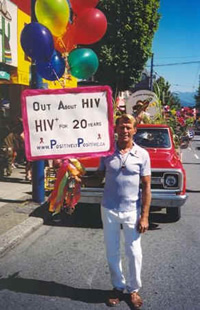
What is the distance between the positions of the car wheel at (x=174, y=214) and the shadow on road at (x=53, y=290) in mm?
2802

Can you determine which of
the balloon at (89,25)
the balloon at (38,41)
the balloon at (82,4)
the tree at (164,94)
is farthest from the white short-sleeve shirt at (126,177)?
the tree at (164,94)

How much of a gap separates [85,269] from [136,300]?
100 centimetres

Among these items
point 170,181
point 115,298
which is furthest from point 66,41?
point 115,298

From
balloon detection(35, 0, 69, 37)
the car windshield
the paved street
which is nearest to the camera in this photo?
the paved street

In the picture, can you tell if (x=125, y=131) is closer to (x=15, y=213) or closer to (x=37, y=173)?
(x=15, y=213)

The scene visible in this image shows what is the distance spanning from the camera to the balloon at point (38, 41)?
4.08 meters

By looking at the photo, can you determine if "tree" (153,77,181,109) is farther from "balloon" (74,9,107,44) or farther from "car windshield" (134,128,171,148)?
"balloon" (74,9,107,44)

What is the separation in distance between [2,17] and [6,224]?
5.73 meters

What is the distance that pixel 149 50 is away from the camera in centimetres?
2264

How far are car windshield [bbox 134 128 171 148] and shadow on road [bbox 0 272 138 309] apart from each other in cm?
372

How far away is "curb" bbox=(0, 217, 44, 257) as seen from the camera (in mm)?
4792

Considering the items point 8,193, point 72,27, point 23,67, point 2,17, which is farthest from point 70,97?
point 23,67

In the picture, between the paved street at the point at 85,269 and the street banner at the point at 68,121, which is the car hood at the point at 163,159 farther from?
the street banner at the point at 68,121

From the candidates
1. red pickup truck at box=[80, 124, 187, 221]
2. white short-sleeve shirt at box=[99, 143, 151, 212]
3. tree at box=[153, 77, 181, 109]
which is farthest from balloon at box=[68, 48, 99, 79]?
tree at box=[153, 77, 181, 109]
